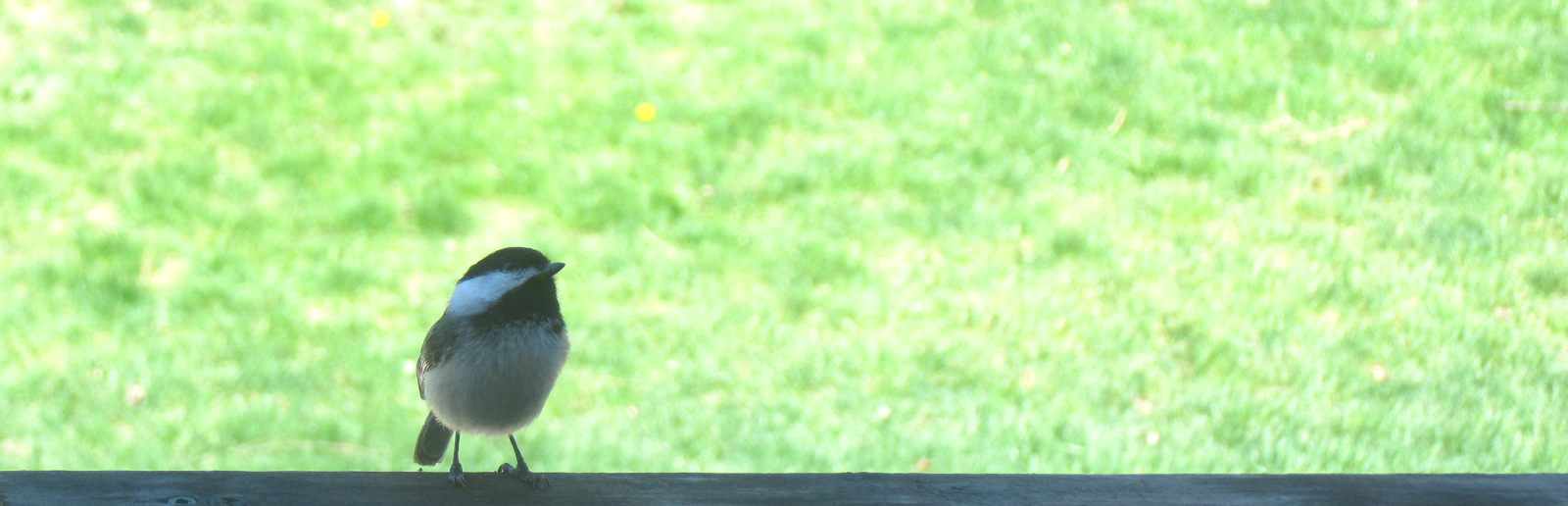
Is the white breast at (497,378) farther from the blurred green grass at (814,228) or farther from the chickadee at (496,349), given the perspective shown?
the blurred green grass at (814,228)

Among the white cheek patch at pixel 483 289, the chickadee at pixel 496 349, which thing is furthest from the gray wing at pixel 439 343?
the white cheek patch at pixel 483 289

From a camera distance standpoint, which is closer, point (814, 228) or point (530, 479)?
point (530, 479)

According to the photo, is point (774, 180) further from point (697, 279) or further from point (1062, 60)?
point (1062, 60)

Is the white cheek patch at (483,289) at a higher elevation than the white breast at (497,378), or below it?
higher

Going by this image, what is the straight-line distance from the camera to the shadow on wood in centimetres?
208

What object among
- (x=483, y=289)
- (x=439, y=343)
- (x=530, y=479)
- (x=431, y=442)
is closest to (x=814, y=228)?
(x=431, y=442)

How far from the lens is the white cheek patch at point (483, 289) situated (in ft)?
7.69

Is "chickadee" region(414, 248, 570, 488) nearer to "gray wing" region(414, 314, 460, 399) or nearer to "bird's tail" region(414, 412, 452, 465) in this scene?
"gray wing" region(414, 314, 460, 399)

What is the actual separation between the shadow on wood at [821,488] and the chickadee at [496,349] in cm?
20

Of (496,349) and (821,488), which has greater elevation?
(496,349)

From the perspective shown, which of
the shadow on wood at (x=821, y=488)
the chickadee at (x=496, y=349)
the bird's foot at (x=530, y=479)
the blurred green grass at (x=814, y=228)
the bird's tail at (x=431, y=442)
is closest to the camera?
the shadow on wood at (x=821, y=488)

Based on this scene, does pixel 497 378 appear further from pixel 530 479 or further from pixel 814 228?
pixel 814 228

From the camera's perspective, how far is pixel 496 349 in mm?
2500

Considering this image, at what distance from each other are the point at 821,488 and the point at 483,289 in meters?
0.74
